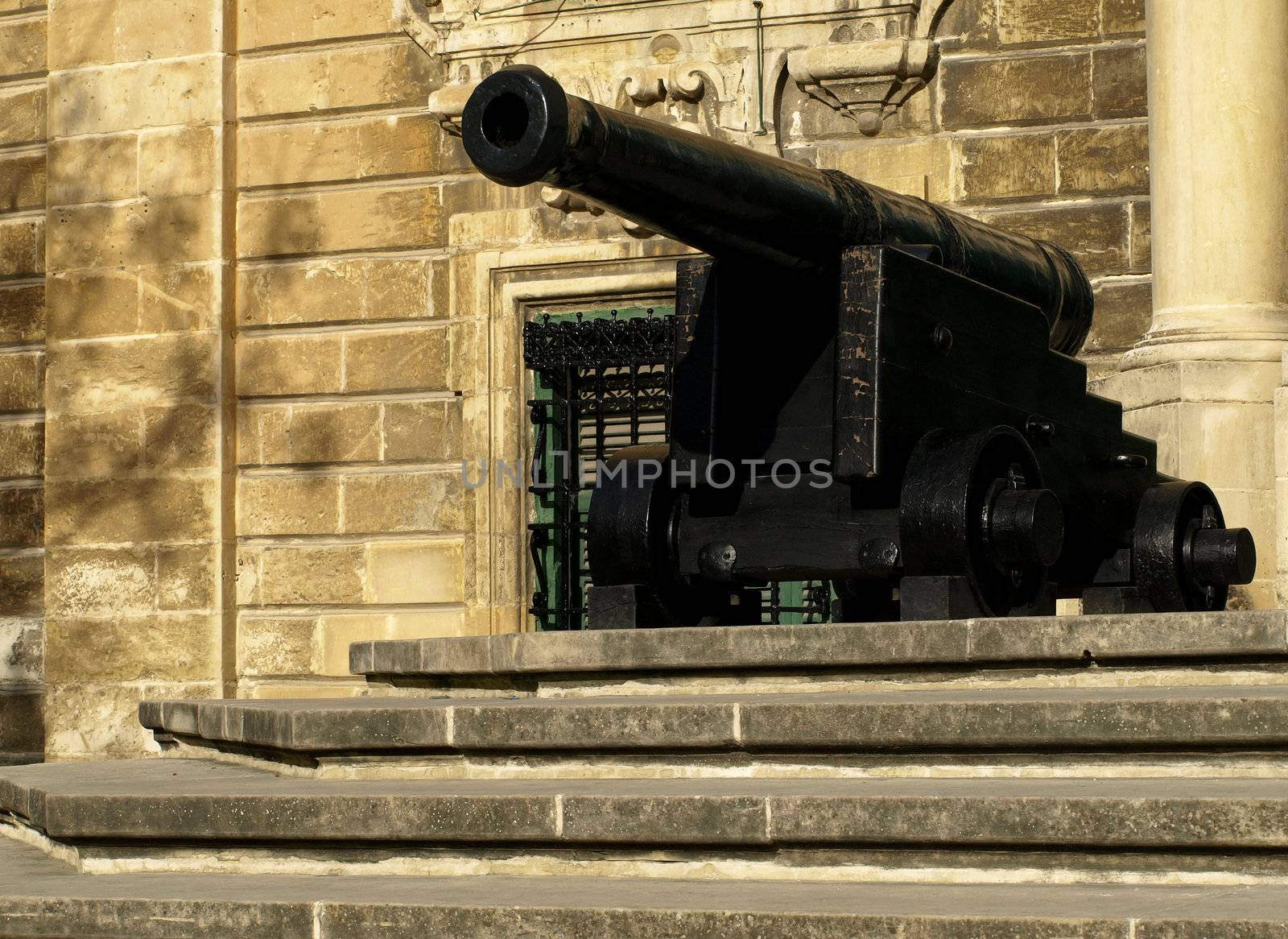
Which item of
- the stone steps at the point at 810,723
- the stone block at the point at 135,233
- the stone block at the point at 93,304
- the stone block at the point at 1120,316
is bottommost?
the stone steps at the point at 810,723

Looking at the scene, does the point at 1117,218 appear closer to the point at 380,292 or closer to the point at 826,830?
the point at 380,292

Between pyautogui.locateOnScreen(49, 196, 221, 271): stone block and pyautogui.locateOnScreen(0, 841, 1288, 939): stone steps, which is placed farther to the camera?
pyautogui.locateOnScreen(49, 196, 221, 271): stone block

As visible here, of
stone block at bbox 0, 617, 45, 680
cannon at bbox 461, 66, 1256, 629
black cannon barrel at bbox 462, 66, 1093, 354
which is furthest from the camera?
stone block at bbox 0, 617, 45, 680

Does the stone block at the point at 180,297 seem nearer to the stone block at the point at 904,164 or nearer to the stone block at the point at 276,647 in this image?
the stone block at the point at 276,647

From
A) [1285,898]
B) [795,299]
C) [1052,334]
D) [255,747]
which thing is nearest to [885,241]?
[795,299]

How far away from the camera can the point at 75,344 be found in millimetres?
10727

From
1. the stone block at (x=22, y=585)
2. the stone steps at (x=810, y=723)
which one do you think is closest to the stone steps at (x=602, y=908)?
the stone steps at (x=810, y=723)

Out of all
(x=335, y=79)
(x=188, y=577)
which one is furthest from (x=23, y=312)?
(x=335, y=79)

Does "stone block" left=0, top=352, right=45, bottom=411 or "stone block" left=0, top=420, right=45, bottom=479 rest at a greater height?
"stone block" left=0, top=352, right=45, bottom=411

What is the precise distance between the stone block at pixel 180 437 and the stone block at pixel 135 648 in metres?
0.80

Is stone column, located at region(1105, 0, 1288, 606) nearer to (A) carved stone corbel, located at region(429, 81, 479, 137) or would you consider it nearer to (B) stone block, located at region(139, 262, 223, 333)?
(A) carved stone corbel, located at region(429, 81, 479, 137)

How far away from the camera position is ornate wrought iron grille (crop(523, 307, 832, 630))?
396 inches

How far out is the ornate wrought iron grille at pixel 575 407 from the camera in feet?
33.0

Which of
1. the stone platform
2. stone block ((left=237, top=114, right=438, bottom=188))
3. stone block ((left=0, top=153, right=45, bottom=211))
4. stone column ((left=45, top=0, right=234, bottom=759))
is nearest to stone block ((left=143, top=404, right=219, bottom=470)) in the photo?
stone column ((left=45, top=0, right=234, bottom=759))
